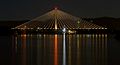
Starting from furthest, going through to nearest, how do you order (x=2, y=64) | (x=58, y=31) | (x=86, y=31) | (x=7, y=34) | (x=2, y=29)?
(x=86, y=31), (x=58, y=31), (x=7, y=34), (x=2, y=29), (x=2, y=64)

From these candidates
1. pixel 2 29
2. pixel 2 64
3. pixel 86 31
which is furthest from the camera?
pixel 86 31

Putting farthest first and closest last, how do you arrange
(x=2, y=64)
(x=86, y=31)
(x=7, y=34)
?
(x=86, y=31) < (x=7, y=34) < (x=2, y=64)

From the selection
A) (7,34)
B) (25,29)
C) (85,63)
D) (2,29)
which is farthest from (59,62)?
(25,29)

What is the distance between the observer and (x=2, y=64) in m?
20.8

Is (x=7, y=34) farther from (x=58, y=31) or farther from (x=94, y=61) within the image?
(x=94, y=61)

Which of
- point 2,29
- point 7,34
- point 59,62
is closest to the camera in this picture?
point 59,62

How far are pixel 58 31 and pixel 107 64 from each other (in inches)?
2995

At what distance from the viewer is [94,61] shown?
898 inches

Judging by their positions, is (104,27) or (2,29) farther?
(104,27)

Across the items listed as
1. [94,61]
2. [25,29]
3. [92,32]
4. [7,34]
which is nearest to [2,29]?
[7,34]

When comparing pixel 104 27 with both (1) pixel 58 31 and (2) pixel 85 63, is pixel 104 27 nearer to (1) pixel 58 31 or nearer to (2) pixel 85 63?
(1) pixel 58 31

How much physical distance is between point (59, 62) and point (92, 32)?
80846 millimetres

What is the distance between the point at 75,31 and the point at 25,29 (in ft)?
32.9

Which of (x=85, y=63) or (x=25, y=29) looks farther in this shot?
(x=25, y=29)
